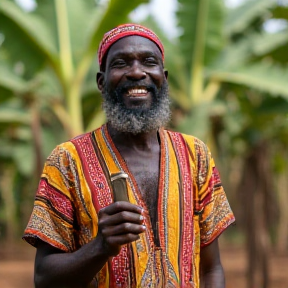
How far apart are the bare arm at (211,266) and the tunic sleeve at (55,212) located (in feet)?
1.67

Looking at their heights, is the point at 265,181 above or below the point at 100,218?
above

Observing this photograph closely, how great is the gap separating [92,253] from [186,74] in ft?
21.2

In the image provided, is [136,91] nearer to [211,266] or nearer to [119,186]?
[119,186]

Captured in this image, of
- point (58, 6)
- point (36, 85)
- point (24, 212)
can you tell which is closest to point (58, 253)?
point (36, 85)


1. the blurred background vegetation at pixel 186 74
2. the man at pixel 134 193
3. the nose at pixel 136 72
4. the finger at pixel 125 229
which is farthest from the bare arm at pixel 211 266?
the blurred background vegetation at pixel 186 74

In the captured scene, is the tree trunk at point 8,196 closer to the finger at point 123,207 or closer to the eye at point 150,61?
the eye at point 150,61

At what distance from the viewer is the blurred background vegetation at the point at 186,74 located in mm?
7113

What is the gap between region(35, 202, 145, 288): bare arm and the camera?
6.45ft

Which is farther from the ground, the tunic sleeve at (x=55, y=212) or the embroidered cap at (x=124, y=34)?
the embroidered cap at (x=124, y=34)

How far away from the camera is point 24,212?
1838 cm

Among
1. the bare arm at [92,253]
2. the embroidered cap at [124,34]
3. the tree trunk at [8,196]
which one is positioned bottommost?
the bare arm at [92,253]

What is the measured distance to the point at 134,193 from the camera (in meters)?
2.32

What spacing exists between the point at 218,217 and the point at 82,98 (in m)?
5.54

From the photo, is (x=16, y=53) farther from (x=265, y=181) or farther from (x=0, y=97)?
(x=265, y=181)
